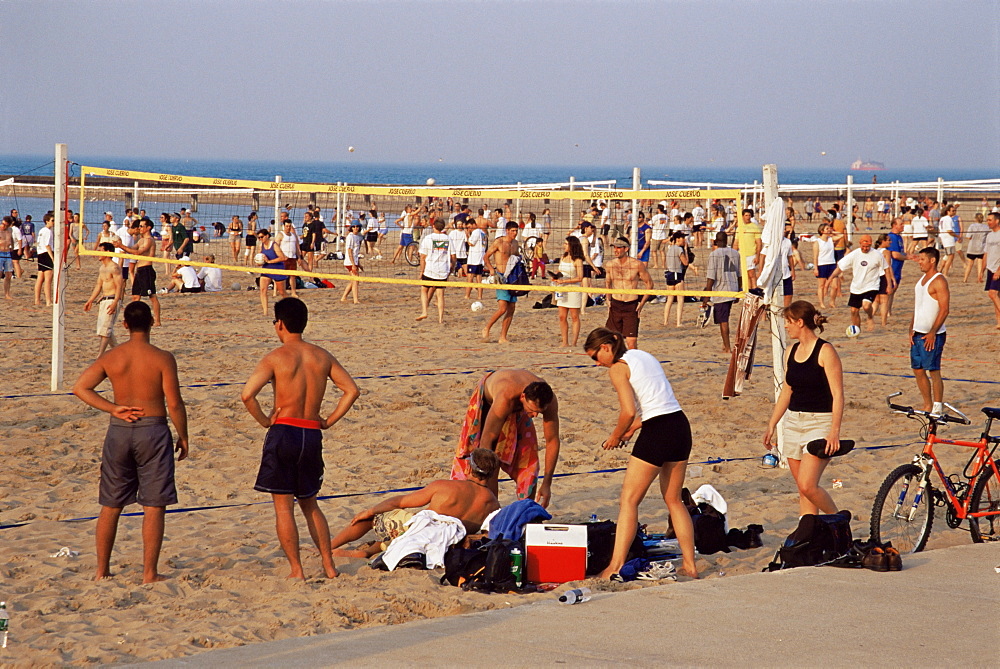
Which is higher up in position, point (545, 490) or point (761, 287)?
point (761, 287)

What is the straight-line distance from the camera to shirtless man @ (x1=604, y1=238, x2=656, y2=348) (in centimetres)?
1110

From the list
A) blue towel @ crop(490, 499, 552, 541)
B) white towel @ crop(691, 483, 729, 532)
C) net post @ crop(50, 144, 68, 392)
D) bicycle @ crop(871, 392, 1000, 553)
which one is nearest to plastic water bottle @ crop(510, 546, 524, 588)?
blue towel @ crop(490, 499, 552, 541)

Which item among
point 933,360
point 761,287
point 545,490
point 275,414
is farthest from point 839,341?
point 275,414

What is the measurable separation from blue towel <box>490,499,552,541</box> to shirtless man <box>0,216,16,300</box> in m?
14.0

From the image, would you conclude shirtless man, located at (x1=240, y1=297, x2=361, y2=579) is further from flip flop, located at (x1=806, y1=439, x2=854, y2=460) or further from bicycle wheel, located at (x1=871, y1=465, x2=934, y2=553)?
bicycle wheel, located at (x1=871, y1=465, x2=934, y2=553)

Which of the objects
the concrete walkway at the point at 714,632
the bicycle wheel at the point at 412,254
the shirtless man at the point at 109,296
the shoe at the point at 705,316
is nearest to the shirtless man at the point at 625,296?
the shoe at the point at 705,316

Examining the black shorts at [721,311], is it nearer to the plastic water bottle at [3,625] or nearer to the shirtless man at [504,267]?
the shirtless man at [504,267]

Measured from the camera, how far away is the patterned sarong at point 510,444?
19.7 ft

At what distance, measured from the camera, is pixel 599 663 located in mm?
3781

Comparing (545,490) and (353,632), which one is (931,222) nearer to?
(545,490)

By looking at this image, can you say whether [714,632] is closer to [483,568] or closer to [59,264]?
[483,568]

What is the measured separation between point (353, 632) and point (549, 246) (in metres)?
24.4

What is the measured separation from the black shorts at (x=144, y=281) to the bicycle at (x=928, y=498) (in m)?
10.0

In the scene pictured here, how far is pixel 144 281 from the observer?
13508 mm
